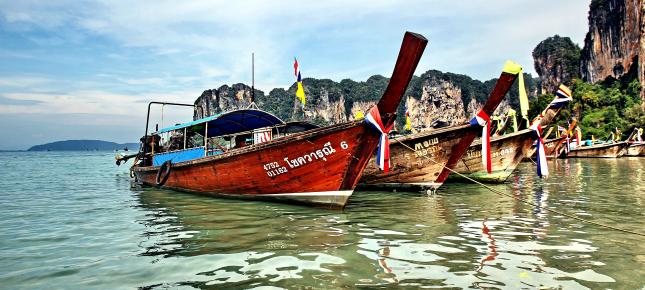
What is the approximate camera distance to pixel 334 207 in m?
7.46

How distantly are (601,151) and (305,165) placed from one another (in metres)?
34.0

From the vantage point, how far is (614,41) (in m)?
60.8

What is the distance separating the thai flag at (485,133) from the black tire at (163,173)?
28.0ft

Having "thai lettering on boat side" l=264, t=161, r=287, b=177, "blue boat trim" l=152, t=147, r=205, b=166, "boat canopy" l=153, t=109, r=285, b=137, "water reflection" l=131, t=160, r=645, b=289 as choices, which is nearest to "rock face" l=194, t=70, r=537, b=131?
"blue boat trim" l=152, t=147, r=205, b=166

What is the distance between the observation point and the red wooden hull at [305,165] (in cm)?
703

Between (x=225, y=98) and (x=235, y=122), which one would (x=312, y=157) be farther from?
(x=225, y=98)

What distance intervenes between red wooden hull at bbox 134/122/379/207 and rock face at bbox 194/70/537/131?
10077 centimetres

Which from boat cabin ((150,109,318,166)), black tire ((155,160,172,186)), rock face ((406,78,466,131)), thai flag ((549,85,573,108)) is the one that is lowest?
black tire ((155,160,172,186))

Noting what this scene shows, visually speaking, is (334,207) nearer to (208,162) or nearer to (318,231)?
(318,231)

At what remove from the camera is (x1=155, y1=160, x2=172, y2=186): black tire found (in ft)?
37.8

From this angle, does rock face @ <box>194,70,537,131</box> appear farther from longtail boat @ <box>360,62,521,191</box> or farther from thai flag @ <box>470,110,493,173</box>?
thai flag @ <box>470,110,493,173</box>

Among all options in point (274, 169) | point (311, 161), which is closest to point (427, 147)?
point (311, 161)

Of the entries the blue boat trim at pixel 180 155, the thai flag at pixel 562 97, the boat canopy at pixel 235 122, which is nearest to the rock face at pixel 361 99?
the blue boat trim at pixel 180 155

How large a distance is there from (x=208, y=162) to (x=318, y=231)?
467 cm
